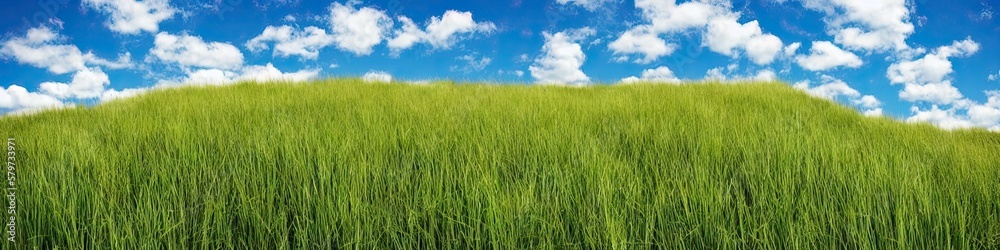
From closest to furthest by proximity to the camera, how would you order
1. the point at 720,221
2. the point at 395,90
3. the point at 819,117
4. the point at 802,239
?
the point at 802,239 → the point at 720,221 → the point at 819,117 → the point at 395,90

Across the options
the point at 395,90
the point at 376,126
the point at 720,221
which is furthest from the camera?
the point at 395,90

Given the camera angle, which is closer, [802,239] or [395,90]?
[802,239]

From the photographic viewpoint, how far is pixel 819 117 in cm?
563

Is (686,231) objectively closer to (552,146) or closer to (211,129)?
(552,146)

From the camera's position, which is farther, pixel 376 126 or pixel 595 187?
pixel 376 126

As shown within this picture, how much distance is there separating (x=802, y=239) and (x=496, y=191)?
43.2 inches

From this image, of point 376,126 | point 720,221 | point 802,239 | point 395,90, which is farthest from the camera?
point 395,90

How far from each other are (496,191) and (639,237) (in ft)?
1.87

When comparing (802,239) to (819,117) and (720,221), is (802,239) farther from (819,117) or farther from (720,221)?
(819,117)

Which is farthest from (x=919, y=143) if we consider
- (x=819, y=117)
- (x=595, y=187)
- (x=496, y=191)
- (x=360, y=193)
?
(x=360, y=193)

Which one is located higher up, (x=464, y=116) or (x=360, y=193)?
(x=464, y=116)

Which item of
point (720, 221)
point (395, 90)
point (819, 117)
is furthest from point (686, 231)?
point (395, 90)

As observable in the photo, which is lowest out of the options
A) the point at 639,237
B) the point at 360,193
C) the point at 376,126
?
the point at 639,237

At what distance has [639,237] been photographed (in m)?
2.00
